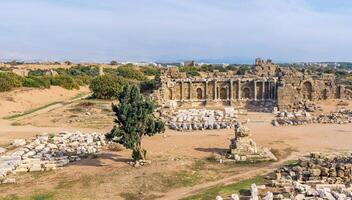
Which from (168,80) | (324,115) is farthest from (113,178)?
(168,80)

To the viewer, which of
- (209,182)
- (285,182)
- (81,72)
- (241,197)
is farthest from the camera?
(81,72)

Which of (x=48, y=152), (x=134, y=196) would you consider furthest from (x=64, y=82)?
(x=134, y=196)

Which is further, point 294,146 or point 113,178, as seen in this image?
point 294,146

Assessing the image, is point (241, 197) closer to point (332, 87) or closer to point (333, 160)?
point (333, 160)

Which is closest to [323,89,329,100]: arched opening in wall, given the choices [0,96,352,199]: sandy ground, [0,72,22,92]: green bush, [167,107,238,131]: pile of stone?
[167,107,238,131]: pile of stone

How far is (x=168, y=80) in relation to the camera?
50.7 m

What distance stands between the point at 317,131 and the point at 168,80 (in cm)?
1920

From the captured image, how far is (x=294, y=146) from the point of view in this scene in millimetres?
30297

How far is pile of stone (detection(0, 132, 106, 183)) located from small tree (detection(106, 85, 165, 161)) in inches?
141

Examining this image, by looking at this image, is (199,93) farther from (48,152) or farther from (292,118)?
(48,152)

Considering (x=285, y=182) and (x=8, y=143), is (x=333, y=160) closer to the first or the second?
(x=285, y=182)

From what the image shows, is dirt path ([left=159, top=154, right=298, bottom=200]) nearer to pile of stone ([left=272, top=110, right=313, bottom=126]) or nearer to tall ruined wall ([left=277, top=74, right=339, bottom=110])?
pile of stone ([left=272, top=110, right=313, bottom=126])

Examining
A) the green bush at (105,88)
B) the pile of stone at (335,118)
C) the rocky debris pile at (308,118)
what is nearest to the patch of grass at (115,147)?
the rocky debris pile at (308,118)

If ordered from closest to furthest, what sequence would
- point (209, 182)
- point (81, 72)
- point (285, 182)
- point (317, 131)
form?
point (285, 182), point (209, 182), point (317, 131), point (81, 72)
